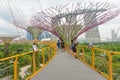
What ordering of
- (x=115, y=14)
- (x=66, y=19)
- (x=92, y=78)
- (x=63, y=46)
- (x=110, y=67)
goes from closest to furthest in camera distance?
(x=110, y=67)
(x=92, y=78)
(x=63, y=46)
(x=115, y=14)
(x=66, y=19)

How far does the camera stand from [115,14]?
1751 inches

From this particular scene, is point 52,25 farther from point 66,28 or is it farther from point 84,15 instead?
point 84,15

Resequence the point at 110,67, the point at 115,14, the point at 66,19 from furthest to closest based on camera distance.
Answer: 1. the point at 66,19
2. the point at 115,14
3. the point at 110,67

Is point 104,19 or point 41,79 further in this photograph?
point 104,19

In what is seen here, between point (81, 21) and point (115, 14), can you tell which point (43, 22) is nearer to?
point (81, 21)

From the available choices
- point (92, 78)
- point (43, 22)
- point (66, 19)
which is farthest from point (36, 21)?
point (92, 78)

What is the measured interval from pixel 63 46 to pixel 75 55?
1414 centimetres

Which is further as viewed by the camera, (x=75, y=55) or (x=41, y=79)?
(x=75, y=55)

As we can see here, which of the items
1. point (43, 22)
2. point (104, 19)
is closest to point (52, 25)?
point (43, 22)

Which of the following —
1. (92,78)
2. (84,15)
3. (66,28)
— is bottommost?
(92,78)

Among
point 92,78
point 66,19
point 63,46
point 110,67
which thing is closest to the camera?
point 110,67

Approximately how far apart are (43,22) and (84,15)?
966cm

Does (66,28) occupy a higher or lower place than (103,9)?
lower

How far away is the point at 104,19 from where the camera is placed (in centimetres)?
4566
